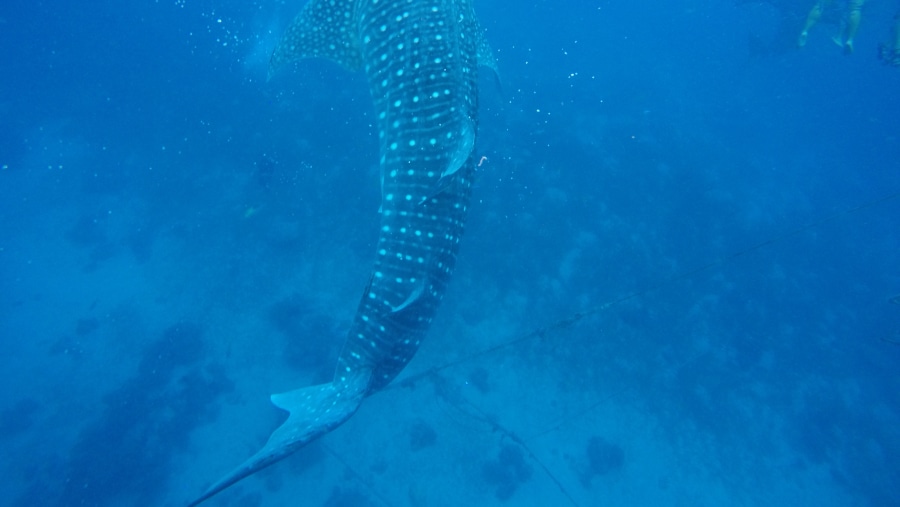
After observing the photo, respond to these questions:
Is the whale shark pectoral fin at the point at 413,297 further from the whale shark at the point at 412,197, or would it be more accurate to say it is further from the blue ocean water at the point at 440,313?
the blue ocean water at the point at 440,313

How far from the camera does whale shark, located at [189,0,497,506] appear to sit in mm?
3445

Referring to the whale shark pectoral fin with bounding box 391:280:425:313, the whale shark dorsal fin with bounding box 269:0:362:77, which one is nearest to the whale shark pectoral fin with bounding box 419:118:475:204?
the whale shark pectoral fin with bounding box 391:280:425:313

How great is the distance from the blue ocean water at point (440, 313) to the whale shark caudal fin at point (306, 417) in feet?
10.9

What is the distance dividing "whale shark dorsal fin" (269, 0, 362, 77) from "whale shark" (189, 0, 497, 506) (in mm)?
1045

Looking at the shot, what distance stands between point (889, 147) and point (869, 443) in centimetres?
2117

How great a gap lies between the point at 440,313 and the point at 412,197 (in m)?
4.31

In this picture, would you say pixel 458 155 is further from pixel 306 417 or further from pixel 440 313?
pixel 440 313

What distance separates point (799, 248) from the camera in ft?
35.7

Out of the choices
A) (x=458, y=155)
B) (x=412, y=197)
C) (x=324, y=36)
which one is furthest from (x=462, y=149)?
(x=324, y=36)

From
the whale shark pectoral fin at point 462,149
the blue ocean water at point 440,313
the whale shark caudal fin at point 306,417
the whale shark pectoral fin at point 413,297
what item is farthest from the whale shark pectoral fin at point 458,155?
the blue ocean water at point 440,313

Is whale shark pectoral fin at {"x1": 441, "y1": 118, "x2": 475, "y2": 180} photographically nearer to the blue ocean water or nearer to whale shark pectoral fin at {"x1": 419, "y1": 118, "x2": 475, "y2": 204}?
whale shark pectoral fin at {"x1": 419, "y1": 118, "x2": 475, "y2": 204}

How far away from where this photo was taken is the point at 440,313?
7.52m

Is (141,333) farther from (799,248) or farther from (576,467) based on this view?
(799,248)

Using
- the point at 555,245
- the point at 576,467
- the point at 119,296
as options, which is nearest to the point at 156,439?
the point at 119,296
